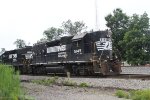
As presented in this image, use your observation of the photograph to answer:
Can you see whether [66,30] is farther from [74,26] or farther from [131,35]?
[131,35]

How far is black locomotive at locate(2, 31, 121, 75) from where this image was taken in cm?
2505

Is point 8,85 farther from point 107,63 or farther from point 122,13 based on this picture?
point 122,13

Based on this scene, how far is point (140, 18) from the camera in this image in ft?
180

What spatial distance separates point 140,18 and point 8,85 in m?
47.0

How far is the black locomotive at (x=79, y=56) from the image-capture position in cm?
2505

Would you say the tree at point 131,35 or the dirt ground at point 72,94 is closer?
the dirt ground at point 72,94

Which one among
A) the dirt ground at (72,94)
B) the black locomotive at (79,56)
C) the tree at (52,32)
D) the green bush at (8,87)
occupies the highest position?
the tree at (52,32)

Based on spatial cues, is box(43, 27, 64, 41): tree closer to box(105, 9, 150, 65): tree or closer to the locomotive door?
box(105, 9, 150, 65): tree

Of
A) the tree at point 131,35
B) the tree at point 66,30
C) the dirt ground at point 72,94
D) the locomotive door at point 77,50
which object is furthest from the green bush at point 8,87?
the tree at point 66,30

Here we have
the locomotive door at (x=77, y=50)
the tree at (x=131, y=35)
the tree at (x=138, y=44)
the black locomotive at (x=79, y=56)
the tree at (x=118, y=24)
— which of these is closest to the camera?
the black locomotive at (x=79, y=56)

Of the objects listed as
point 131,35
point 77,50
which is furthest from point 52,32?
point 77,50

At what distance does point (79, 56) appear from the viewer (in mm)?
26500

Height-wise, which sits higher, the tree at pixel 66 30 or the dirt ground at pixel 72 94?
the tree at pixel 66 30

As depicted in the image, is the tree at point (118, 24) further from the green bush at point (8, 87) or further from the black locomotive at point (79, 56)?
the green bush at point (8, 87)
